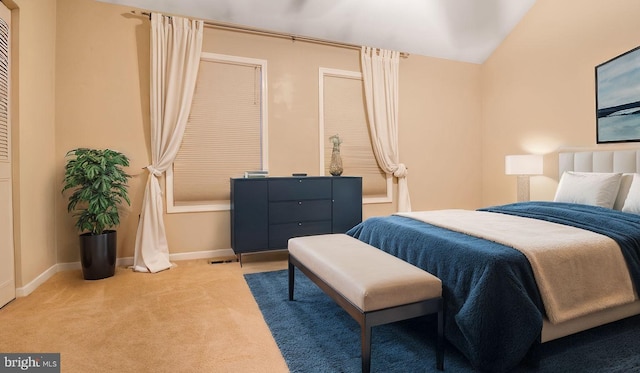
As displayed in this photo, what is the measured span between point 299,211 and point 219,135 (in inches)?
50.5

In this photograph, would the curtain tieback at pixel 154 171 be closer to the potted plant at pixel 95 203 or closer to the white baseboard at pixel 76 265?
the potted plant at pixel 95 203

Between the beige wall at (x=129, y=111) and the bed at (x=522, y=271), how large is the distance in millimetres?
2171

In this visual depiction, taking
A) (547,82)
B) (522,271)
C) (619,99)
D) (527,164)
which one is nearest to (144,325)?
(522,271)

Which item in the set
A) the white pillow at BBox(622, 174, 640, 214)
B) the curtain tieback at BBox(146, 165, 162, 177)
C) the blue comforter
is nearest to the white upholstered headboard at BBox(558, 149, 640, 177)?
the white pillow at BBox(622, 174, 640, 214)

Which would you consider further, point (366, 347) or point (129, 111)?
point (129, 111)

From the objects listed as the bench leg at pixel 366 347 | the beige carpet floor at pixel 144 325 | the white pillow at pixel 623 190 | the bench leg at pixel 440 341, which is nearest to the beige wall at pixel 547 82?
the white pillow at pixel 623 190

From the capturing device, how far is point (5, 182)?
8.46ft

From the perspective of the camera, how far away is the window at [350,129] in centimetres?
445

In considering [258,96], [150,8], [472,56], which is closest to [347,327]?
[258,96]

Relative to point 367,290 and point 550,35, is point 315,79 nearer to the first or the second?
point 550,35

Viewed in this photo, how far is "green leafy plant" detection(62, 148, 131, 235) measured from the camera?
10.1ft

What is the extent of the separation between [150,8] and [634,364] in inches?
188

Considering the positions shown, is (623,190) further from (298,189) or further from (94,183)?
(94,183)

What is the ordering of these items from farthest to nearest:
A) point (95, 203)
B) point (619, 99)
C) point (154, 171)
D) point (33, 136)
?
1. point (154, 171)
2. point (619, 99)
3. point (95, 203)
4. point (33, 136)
